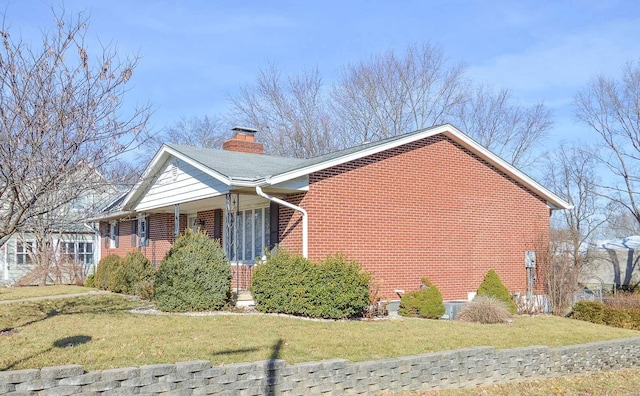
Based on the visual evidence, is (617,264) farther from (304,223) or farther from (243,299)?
(243,299)

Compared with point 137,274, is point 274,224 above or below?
above

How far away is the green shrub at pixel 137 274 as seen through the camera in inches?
658

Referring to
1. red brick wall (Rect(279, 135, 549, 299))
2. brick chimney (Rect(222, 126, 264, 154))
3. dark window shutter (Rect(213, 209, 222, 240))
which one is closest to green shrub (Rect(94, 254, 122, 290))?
dark window shutter (Rect(213, 209, 222, 240))

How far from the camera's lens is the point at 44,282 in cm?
2450

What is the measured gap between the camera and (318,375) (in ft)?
23.6

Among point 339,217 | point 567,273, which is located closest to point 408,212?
point 339,217

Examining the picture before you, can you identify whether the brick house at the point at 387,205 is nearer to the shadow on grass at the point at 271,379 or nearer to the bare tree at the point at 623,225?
the shadow on grass at the point at 271,379

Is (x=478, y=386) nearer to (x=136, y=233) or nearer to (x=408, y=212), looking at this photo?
(x=408, y=212)

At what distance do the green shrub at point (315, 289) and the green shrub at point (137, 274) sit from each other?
5240 mm

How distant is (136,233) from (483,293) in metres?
14.2

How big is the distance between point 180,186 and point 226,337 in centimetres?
871

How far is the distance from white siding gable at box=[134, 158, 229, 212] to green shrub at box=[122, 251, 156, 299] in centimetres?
186

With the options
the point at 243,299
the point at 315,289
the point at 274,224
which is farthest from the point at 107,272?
the point at 315,289

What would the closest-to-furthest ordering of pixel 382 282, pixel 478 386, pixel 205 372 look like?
pixel 205 372
pixel 478 386
pixel 382 282
